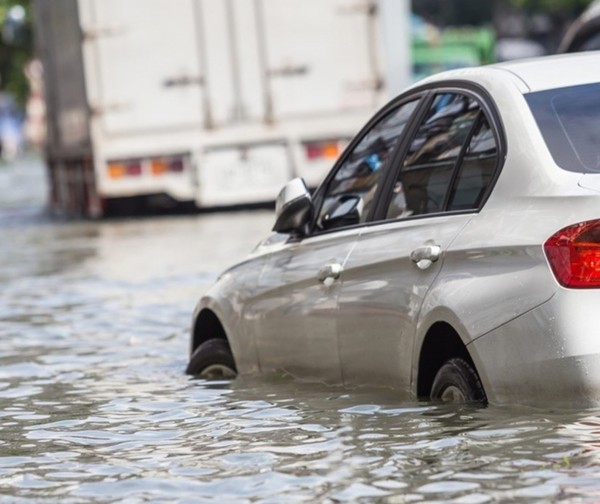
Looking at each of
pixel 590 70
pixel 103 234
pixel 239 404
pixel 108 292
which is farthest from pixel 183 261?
pixel 590 70

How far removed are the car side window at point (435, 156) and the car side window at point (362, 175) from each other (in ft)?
0.53

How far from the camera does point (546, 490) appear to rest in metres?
5.42

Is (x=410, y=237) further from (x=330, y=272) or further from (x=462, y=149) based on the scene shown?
(x=330, y=272)

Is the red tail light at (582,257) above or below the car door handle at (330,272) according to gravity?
above

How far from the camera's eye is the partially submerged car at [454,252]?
19.4ft

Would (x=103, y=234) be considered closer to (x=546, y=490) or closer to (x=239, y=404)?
(x=239, y=404)

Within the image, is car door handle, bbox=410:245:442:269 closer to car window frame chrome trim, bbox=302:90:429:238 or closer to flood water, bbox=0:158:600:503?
flood water, bbox=0:158:600:503

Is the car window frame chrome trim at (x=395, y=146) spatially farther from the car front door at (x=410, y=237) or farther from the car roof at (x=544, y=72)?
the car roof at (x=544, y=72)

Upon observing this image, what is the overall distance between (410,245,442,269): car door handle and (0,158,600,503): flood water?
503mm

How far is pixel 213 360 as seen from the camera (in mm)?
8695

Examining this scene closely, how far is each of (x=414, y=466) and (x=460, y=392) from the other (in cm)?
50

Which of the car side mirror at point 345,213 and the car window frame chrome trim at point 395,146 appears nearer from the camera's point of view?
the car window frame chrome trim at point 395,146

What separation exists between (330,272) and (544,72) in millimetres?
1158

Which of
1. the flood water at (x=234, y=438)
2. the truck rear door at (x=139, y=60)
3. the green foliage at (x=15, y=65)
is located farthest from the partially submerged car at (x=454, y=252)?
the green foliage at (x=15, y=65)
